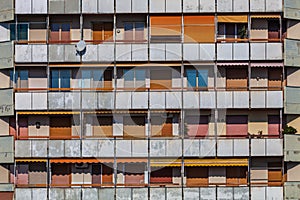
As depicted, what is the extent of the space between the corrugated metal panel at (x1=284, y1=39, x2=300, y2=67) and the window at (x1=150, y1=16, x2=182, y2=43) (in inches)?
198

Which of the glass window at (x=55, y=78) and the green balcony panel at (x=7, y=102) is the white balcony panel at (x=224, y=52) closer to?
the glass window at (x=55, y=78)

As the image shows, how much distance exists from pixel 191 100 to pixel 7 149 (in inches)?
345

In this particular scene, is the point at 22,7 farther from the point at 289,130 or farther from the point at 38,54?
the point at 289,130

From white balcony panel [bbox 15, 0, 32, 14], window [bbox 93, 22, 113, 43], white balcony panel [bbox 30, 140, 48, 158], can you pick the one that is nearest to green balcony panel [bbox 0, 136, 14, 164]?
white balcony panel [bbox 30, 140, 48, 158]

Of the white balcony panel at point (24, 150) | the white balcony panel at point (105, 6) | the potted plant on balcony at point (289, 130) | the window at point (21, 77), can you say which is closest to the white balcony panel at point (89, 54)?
the white balcony panel at point (105, 6)

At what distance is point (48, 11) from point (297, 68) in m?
12.0

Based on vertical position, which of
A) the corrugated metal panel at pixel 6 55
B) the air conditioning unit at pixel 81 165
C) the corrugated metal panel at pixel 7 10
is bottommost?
the air conditioning unit at pixel 81 165

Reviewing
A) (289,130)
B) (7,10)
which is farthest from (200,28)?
(7,10)

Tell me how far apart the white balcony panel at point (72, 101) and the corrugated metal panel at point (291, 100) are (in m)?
9.61

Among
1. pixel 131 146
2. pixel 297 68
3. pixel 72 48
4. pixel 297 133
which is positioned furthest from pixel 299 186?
pixel 72 48

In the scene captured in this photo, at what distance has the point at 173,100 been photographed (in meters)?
33.6

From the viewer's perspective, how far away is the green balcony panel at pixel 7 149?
3350 cm

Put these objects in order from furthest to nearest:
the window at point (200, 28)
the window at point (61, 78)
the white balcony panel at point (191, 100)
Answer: the window at point (61, 78) < the window at point (200, 28) < the white balcony panel at point (191, 100)

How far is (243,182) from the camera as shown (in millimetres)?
34281
